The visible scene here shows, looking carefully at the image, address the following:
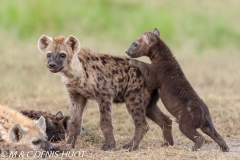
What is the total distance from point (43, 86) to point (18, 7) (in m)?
5.44

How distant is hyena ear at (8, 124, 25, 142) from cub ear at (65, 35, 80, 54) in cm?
127

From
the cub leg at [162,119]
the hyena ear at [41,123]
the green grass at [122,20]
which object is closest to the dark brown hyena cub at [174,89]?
the cub leg at [162,119]

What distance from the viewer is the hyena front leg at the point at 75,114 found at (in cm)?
771

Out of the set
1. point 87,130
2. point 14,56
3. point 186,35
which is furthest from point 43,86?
point 186,35

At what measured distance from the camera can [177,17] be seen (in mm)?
18328

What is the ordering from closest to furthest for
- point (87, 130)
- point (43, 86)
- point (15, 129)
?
point (15, 129) < point (87, 130) < point (43, 86)

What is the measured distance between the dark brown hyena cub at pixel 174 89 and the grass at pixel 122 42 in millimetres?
1048

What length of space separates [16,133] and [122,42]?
405 inches

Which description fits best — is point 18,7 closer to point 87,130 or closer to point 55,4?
point 55,4

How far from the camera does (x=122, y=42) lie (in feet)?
55.7

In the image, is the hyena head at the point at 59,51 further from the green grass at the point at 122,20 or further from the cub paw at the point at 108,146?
the green grass at the point at 122,20

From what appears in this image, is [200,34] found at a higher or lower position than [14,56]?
higher

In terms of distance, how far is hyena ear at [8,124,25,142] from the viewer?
6809 mm

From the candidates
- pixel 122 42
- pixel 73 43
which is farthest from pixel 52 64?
pixel 122 42
